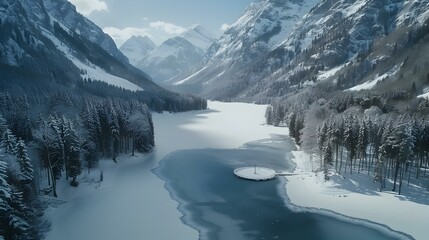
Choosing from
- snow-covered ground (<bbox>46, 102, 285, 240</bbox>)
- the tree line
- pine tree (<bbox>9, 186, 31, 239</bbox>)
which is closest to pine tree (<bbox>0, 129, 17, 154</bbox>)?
snow-covered ground (<bbox>46, 102, 285, 240</bbox>)

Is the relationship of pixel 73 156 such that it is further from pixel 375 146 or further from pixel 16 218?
pixel 375 146

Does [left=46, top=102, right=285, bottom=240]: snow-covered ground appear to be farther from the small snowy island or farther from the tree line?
the tree line

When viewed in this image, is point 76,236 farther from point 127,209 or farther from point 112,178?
point 112,178

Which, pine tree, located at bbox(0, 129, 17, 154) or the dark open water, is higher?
pine tree, located at bbox(0, 129, 17, 154)

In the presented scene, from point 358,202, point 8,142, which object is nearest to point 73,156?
point 8,142

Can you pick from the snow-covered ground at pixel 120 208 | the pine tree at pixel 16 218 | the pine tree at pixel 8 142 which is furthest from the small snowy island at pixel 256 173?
the pine tree at pixel 16 218

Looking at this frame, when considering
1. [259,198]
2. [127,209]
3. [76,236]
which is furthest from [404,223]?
[76,236]
